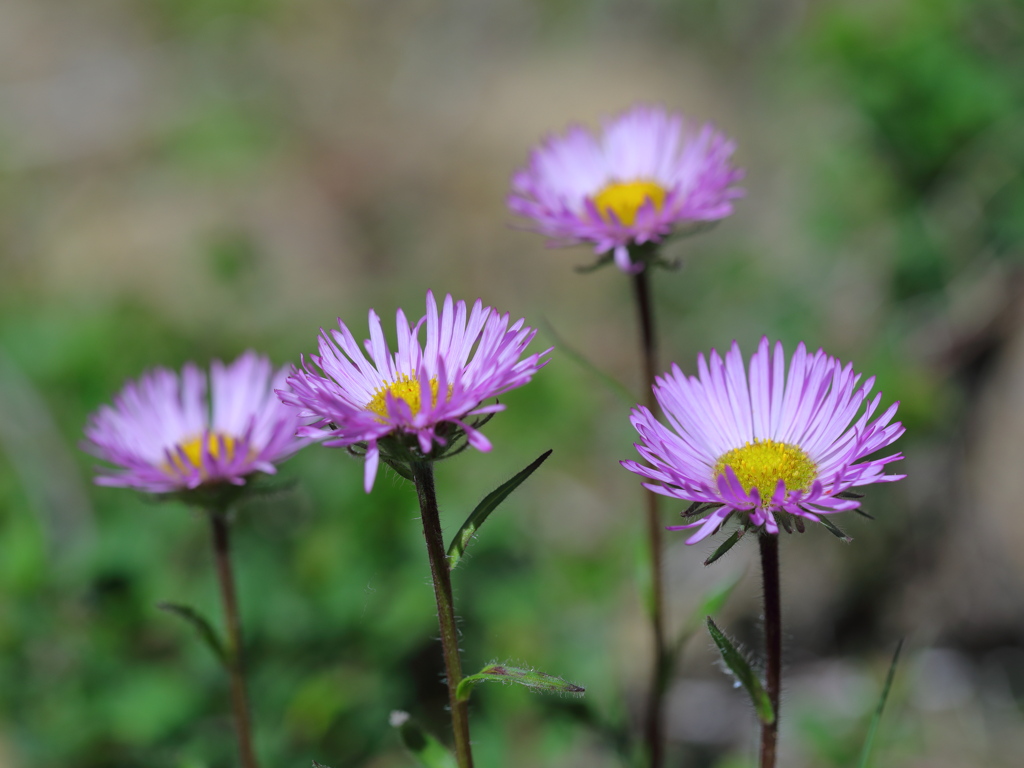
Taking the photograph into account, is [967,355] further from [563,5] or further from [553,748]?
[563,5]

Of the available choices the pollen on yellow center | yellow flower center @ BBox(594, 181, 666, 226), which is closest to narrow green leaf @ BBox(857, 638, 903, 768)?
the pollen on yellow center

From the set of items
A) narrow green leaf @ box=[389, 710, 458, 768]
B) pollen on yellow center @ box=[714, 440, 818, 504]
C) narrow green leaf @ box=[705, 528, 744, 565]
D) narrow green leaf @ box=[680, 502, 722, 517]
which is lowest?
narrow green leaf @ box=[389, 710, 458, 768]

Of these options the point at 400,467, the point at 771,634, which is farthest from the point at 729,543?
the point at 400,467

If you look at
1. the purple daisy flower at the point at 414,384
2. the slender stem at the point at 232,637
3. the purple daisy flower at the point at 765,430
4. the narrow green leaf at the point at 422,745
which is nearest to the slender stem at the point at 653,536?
the purple daisy flower at the point at 765,430

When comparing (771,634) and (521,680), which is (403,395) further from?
(771,634)

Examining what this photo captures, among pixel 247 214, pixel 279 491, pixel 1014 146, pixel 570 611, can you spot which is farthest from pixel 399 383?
pixel 247 214

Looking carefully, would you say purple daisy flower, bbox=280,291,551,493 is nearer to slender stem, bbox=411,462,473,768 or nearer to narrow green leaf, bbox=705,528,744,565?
slender stem, bbox=411,462,473,768
